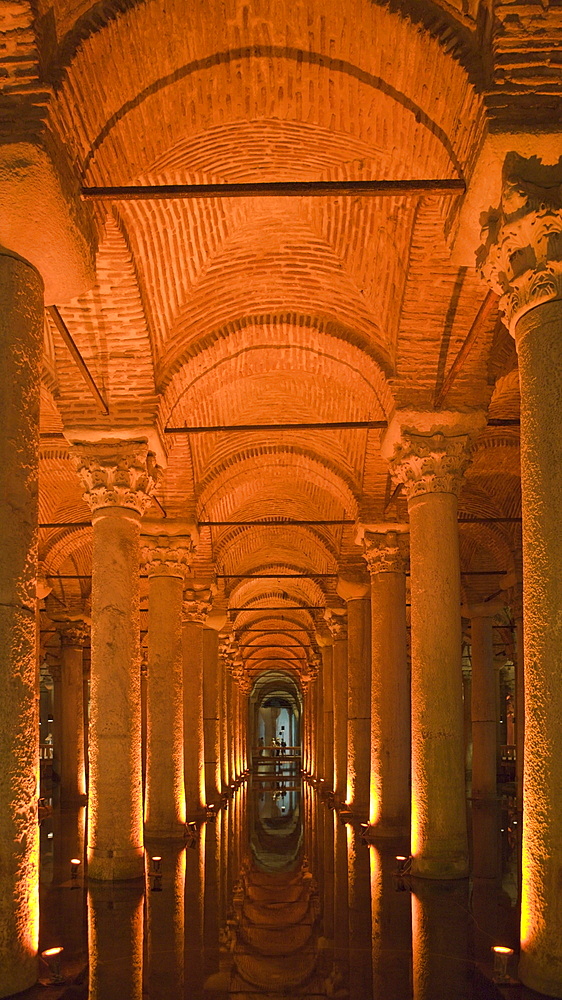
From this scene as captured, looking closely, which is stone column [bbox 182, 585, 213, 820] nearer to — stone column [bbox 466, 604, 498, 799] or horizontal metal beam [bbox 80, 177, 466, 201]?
stone column [bbox 466, 604, 498, 799]

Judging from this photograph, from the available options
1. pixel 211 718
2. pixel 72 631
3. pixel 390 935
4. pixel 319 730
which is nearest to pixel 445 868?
pixel 390 935

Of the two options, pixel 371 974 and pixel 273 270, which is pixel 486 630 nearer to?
pixel 273 270

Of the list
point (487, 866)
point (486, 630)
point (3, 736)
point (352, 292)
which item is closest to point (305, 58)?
point (352, 292)

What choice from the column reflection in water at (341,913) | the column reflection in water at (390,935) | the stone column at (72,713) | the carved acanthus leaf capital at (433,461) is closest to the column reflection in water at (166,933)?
the column reflection in water at (341,913)

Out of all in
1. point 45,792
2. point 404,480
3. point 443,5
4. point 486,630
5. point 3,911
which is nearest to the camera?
point 3,911

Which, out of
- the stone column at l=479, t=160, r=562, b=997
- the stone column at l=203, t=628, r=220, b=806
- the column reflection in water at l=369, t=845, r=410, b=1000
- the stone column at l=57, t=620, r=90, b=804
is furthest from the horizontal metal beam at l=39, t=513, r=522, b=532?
the stone column at l=479, t=160, r=562, b=997

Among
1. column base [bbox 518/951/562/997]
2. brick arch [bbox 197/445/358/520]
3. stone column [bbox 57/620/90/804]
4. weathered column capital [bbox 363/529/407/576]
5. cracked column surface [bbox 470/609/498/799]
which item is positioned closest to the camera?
column base [bbox 518/951/562/997]

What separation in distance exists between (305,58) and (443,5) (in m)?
1.32

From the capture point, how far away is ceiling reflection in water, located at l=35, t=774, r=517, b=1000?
570cm

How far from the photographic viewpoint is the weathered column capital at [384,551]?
13.7 m

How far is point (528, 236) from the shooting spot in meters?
5.71

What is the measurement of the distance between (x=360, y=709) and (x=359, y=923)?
907 centimetres

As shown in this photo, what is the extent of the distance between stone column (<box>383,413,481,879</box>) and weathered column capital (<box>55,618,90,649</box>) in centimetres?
1401

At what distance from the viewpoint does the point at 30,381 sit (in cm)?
566
